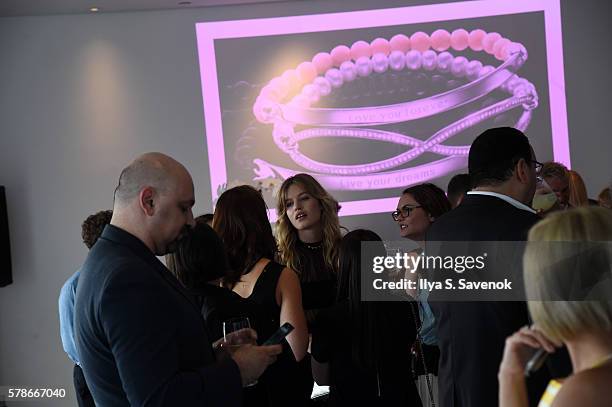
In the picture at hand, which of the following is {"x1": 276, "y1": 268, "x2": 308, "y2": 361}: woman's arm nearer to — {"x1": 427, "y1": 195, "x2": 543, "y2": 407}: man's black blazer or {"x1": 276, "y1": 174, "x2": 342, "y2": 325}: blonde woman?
{"x1": 427, "y1": 195, "x2": 543, "y2": 407}: man's black blazer

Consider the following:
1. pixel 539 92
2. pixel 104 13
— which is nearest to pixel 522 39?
pixel 539 92

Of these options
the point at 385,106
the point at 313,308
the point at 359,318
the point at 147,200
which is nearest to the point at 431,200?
the point at 313,308

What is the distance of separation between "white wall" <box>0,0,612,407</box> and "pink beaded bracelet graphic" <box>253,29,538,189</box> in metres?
0.41

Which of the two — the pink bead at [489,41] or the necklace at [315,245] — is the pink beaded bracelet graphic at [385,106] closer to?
the pink bead at [489,41]

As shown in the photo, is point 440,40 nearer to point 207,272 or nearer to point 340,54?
point 340,54

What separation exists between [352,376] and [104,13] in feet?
14.4

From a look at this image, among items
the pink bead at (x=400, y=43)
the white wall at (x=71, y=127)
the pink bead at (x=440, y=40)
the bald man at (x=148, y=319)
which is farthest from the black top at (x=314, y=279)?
the pink bead at (x=440, y=40)

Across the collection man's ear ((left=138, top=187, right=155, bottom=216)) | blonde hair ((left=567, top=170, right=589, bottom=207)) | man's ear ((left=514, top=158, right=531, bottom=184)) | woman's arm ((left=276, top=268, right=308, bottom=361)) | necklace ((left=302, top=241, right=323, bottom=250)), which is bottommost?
woman's arm ((left=276, top=268, right=308, bottom=361))

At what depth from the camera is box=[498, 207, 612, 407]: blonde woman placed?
141 centimetres

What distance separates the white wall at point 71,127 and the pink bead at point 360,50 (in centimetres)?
30

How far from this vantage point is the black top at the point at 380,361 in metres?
3.05

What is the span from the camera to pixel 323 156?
6559 mm

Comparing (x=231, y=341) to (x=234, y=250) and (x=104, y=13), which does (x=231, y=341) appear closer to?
(x=234, y=250)

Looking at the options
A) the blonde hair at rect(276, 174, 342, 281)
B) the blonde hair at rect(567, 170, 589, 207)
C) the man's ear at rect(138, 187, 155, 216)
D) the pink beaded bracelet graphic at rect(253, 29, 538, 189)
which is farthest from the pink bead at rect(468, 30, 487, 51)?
the man's ear at rect(138, 187, 155, 216)
